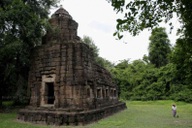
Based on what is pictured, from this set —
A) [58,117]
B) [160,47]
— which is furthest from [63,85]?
[160,47]

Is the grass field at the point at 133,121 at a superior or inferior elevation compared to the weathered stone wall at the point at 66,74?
inferior

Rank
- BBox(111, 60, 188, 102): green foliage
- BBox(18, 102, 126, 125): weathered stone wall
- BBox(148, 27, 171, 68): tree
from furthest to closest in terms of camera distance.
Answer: BBox(148, 27, 171, 68): tree, BBox(111, 60, 188, 102): green foliage, BBox(18, 102, 126, 125): weathered stone wall

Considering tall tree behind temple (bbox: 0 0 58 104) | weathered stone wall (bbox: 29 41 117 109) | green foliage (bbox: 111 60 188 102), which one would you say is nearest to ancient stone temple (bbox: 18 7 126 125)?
weathered stone wall (bbox: 29 41 117 109)

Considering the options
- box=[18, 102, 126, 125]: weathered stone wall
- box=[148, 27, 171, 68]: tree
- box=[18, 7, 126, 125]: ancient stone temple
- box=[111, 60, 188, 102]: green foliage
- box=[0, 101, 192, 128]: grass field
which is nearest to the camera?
box=[18, 102, 126, 125]: weathered stone wall

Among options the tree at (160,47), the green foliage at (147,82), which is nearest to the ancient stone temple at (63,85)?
the green foliage at (147,82)

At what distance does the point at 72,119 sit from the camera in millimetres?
11008

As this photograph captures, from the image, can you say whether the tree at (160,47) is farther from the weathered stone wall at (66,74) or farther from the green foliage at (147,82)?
the weathered stone wall at (66,74)

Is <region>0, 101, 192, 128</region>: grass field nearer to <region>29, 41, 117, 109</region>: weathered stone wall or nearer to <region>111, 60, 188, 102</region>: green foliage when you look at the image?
<region>29, 41, 117, 109</region>: weathered stone wall

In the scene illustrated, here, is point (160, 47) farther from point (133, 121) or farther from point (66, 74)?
point (66, 74)

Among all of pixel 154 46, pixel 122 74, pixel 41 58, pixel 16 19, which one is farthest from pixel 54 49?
pixel 154 46

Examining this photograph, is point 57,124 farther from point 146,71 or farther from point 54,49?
point 146,71

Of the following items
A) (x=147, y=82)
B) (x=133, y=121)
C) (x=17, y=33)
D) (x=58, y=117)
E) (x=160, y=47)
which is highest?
(x=160, y=47)

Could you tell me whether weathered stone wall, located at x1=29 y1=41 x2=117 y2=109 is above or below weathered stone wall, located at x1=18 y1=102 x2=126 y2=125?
above

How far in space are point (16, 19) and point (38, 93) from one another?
199 inches
